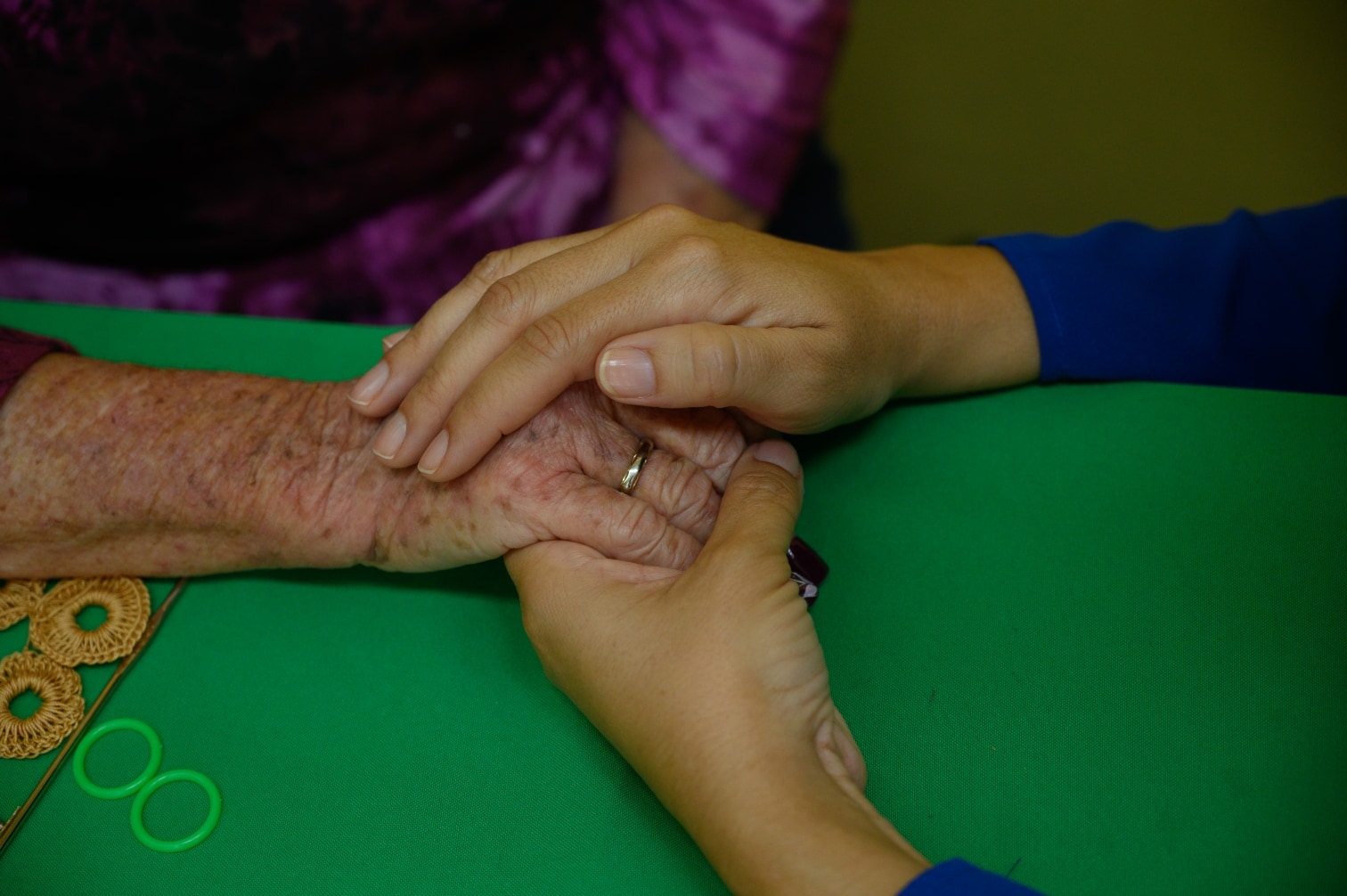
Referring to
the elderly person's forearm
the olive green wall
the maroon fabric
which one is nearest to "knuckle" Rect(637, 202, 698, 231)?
the elderly person's forearm

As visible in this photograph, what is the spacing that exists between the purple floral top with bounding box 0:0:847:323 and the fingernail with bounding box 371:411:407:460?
0.55 m

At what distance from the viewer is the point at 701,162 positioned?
1308 millimetres

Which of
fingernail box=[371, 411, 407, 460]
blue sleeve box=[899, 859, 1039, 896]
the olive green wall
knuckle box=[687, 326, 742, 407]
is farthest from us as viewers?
the olive green wall

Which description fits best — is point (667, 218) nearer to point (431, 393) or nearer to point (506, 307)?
point (506, 307)

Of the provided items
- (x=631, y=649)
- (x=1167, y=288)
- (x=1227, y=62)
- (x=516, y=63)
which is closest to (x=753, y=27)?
(x=516, y=63)

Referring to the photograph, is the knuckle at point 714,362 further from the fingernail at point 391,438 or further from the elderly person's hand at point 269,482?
the fingernail at point 391,438

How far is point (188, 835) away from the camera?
76 cm

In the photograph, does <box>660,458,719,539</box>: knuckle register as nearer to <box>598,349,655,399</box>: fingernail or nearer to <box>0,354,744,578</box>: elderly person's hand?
<box>0,354,744,578</box>: elderly person's hand

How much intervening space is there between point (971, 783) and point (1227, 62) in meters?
2.36

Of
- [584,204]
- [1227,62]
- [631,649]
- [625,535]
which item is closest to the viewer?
[631,649]

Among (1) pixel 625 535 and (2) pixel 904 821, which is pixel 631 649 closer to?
(1) pixel 625 535

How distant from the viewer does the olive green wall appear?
7.45 feet

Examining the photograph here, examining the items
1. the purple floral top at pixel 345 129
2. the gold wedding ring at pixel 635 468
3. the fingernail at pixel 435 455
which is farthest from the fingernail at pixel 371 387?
the purple floral top at pixel 345 129

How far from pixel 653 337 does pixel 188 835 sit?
1.97 feet
